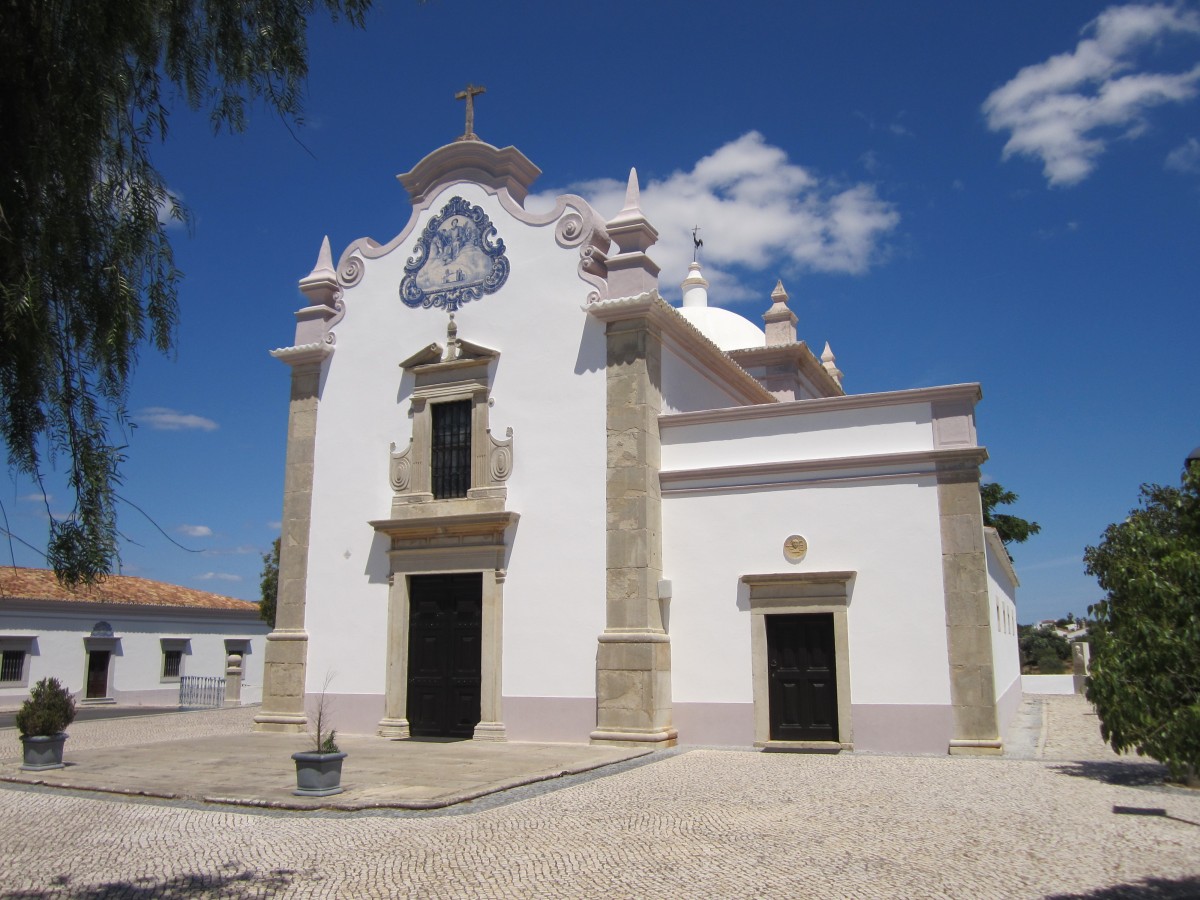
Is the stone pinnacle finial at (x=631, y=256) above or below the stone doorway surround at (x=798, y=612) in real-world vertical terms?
above

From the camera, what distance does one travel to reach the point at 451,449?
15.2 metres

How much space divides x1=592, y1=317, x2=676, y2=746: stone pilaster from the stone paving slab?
0.68 metres

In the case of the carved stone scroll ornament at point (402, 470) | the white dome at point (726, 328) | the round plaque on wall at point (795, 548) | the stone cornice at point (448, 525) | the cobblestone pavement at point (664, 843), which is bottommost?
the cobblestone pavement at point (664, 843)

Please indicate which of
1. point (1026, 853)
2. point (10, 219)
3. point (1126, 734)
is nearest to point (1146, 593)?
point (1126, 734)

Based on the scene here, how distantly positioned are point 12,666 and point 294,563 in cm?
1652

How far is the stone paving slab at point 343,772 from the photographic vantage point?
8.87m

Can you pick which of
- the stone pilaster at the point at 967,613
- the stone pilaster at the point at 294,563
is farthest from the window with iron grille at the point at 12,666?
the stone pilaster at the point at 967,613

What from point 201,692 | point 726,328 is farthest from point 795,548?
point 201,692

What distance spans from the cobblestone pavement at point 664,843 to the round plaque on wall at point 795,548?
3542mm

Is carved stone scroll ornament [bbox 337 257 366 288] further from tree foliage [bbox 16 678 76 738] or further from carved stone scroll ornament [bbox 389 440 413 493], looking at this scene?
tree foliage [bbox 16 678 76 738]

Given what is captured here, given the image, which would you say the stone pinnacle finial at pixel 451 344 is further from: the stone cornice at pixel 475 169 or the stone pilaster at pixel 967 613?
the stone pilaster at pixel 967 613

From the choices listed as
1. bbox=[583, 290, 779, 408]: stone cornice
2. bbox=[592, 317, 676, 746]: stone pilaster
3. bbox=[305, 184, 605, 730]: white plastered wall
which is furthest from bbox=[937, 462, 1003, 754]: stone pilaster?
bbox=[305, 184, 605, 730]: white plastered wall

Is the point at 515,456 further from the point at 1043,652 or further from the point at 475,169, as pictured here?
the point at 1043,652

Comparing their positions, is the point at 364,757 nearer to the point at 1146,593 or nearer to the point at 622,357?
the point at 622,357
